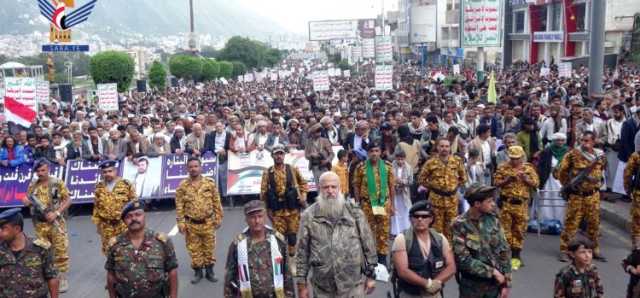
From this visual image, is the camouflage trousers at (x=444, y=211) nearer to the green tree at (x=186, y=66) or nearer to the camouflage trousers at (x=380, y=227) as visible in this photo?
the camouflage trousers at (x=380, y=227)

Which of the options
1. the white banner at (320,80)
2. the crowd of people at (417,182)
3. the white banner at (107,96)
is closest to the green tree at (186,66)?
the white banner at (320,80)

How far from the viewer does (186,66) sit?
44.6m

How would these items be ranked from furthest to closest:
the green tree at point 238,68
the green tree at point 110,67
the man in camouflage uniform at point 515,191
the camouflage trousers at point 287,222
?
1. the green tree at point 238,68
2. the green tree at point 110,67
3. the camouflage trousers at point 287,222
4. the man in camouflage uniform at point 515,191

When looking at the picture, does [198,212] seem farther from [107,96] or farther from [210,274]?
[107,96]

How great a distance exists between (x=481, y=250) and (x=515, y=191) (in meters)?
2.68

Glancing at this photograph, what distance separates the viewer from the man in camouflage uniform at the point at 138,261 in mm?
4746

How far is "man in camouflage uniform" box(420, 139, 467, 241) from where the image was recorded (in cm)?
755

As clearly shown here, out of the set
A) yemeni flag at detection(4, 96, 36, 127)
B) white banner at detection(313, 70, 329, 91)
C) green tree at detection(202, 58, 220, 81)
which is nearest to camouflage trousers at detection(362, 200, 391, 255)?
yemeni flag at detection(4, 96, 36, 127)

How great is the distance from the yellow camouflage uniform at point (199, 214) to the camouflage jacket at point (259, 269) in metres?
2.33

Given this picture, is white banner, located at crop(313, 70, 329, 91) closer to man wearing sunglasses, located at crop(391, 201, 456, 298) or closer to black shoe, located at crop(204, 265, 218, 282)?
black shoe, located at crop(204, 265, 218, 282)

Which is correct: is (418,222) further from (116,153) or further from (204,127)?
(204,127)

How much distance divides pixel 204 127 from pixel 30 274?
8.77 metres

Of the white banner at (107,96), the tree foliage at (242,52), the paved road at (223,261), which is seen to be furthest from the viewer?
the tree foliage at (242,52)

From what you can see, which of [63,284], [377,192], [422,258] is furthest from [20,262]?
[377,192]
